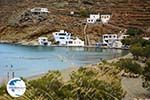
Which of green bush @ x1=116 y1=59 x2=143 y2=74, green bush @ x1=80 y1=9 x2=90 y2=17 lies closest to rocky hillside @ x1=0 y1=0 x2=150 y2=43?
green bush @ x1=80 y1=9 x2=90 y2=17

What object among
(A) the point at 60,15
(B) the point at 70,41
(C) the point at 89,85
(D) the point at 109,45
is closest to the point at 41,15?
(A) the point at 60,15

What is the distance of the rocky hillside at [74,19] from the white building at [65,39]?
11.4 ft

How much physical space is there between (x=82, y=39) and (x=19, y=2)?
5068 centimetres

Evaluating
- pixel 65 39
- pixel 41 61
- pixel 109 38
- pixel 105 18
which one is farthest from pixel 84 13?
pixel 41 61

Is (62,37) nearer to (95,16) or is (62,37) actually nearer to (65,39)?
(65,39)

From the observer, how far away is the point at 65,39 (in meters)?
→ 123

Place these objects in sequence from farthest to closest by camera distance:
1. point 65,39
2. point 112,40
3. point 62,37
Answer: point 65,39 < point 62,37 < point 112,40

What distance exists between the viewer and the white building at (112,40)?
385ft

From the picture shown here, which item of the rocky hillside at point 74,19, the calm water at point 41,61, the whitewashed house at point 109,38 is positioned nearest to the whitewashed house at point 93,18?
the rocky hillside at point 74,19

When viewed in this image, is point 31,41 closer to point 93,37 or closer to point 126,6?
point 93,37

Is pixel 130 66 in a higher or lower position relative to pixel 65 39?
higher

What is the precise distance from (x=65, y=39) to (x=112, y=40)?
45.3 feet

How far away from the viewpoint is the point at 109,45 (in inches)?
4724

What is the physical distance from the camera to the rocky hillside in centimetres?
Answer: 12719
